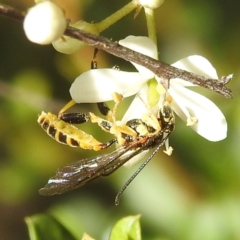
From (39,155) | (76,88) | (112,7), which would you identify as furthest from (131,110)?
(39,155)

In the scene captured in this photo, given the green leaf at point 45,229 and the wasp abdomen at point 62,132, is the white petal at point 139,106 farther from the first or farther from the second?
the green leaf at point 45,229

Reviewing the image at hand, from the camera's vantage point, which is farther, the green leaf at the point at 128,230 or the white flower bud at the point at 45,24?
the green leaf at the point at 128,230

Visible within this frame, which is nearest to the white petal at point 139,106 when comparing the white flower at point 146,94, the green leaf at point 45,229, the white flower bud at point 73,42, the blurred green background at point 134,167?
the white flower at point 146,94

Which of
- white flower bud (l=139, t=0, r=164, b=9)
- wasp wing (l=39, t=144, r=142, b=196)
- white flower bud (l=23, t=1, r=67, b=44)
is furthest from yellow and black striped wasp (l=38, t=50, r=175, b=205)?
white flower bud (l=23, t=1, r=67, b=44)

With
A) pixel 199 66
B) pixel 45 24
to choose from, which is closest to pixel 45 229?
pixel 199 66

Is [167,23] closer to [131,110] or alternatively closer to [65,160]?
[65,160]

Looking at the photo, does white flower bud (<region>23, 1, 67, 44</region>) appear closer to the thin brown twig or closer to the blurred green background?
the thin brown twig
